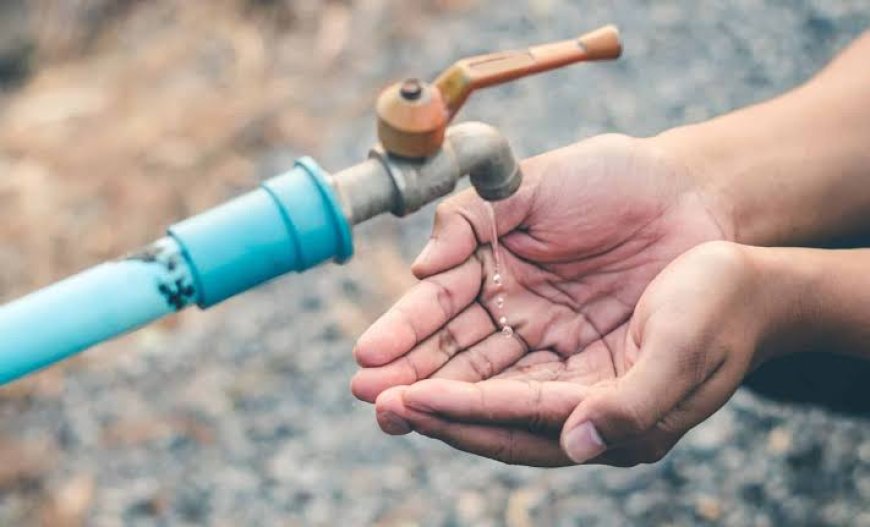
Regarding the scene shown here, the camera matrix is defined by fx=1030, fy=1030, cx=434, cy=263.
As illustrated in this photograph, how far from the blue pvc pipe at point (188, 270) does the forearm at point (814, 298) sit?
64cm

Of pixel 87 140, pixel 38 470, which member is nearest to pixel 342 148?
pixel 87 140

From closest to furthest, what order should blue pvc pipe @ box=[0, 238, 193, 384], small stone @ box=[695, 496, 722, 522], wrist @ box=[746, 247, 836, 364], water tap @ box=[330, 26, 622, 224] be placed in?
blue pvc pipe @ box=[0, 238, 193, 384] → water tap @ box=[330, 26, 622, 224] → wrist @ box=[746, 247, 836, 364] → small stone @ box=[695, 496, 722, 522]

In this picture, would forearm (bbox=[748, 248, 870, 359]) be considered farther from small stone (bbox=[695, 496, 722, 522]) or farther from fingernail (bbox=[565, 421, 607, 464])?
small stone (bbox=[695, 496, 722, 522])

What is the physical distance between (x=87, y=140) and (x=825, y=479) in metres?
2.44

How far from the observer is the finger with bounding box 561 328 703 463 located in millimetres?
1296

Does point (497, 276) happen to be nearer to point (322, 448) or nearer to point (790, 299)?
point (790, 299)

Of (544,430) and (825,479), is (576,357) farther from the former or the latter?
(825,479)

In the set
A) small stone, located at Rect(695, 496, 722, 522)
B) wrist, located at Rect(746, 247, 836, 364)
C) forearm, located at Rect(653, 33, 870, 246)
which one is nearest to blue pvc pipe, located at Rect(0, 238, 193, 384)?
wrist, located at Rect(746, 247, 836, 364)

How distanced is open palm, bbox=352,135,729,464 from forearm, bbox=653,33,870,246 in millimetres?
68

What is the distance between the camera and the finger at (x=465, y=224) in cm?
160

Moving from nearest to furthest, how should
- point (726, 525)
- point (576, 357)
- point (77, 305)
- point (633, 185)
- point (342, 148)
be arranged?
point (77, 305)
point (576, 357)
point (633, 185)
point (726, 525)
point (342, 148)

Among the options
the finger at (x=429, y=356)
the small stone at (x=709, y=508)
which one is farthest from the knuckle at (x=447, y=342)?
the small stone at (x=709, y=508)

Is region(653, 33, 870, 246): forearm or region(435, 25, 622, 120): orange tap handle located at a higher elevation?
region(435, 25, 622, 120): orange tap handle

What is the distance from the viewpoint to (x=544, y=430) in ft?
4.63
